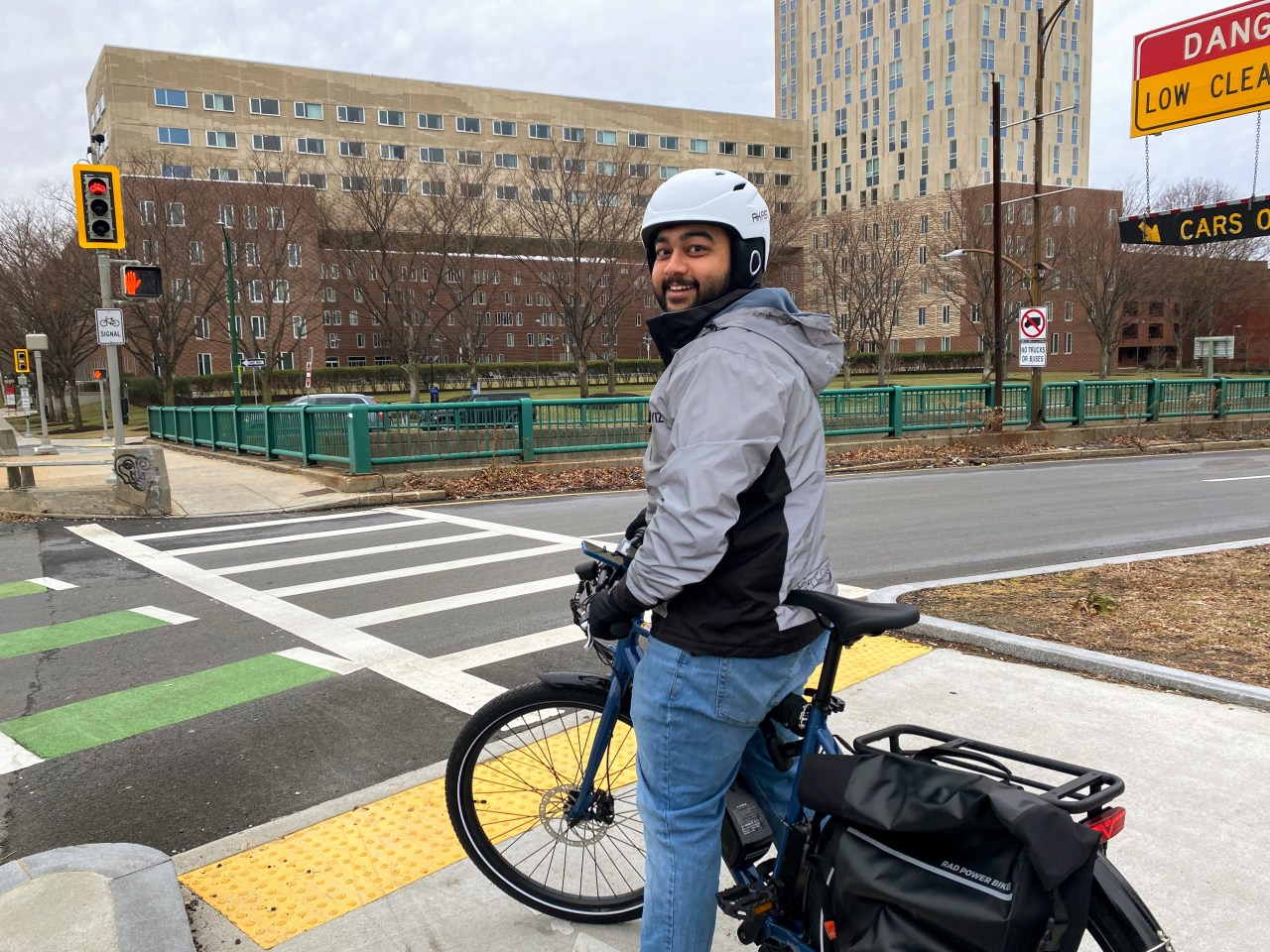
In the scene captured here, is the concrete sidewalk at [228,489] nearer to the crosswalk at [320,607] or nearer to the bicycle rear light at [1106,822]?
the crosswalk at [320,607]

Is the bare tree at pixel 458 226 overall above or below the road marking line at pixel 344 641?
above

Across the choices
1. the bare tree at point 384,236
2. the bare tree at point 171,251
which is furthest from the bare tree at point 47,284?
the bare tree at point 384,236

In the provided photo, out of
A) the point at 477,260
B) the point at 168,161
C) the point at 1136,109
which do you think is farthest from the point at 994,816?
the point at 168,161

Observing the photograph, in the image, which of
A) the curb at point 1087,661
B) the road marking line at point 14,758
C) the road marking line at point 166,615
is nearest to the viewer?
the road marking line at point 14,758

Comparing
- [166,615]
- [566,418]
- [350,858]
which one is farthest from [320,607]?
[566,418]

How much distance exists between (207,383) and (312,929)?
53.3 metres

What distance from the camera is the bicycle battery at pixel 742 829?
227 cm

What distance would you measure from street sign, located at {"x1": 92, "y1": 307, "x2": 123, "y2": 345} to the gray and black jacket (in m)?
13.6

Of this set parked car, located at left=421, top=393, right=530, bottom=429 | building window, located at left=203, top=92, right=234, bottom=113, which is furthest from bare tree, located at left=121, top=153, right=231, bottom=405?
building window, located at left=203, top=92, right=234, bottom=113

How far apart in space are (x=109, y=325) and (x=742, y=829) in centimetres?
1406

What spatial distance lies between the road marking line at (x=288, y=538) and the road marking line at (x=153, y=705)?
4.76 metres

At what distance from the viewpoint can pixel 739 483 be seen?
1.94 metres

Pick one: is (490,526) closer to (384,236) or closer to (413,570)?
(413,570)

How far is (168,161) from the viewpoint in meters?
39.5
